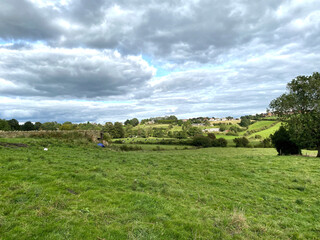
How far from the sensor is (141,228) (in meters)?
5.48

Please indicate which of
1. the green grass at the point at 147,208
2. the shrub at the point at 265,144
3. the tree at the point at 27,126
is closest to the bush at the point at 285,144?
the green grass at the point at 147,208

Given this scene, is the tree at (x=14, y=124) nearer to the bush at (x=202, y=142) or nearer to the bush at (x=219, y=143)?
the bush at (x=202, y=142)

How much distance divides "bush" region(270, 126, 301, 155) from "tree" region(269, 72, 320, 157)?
112 cm

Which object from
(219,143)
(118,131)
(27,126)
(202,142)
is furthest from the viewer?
(118,131)

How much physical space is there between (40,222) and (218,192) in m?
9.26

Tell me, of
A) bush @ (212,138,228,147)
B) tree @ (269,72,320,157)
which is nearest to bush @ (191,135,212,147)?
bush @ (212,138,228,147)

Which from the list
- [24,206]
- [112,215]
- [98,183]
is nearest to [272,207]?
[112,215]

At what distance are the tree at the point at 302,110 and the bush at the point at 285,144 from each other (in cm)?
112

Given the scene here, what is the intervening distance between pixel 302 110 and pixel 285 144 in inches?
269

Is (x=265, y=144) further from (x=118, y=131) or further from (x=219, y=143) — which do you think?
(x=118, y=131)

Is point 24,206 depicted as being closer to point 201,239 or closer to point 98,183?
point 98,183

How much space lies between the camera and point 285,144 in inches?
1245

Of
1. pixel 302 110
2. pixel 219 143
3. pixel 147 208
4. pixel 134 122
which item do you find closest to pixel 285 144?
pixel 302 110

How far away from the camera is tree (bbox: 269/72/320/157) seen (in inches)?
1096
